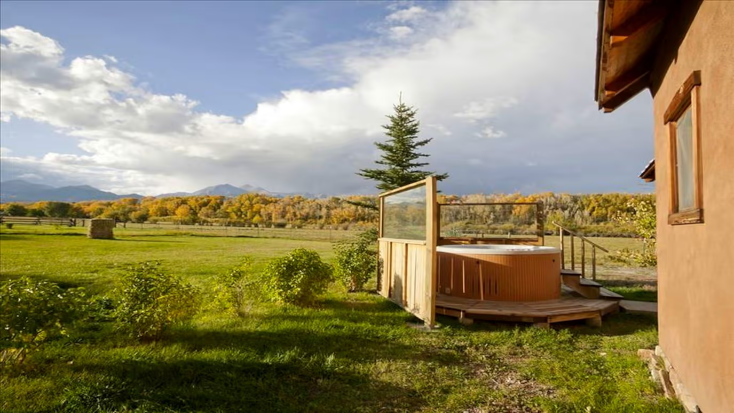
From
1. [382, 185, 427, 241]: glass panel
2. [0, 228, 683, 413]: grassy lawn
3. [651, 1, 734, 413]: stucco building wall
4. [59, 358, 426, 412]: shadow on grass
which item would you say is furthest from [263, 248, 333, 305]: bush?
[651, 1, 734, 413]: stucco building wall

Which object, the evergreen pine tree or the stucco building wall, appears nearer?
the stucco building wall

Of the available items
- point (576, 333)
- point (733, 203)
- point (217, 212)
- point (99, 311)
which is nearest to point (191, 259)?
point (99, 311)

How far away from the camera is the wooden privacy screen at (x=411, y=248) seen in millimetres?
5609

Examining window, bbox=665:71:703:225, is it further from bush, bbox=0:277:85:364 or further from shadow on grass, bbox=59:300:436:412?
bush, bbox=0:277:85:364

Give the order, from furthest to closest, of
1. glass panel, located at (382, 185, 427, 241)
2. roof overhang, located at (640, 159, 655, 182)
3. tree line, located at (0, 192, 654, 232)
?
tree line, located at (0, 192, 654, 232) → glass panel, located at (382, 185, 427, 241) → roof overhang, located at (640, 159, 655, 182)

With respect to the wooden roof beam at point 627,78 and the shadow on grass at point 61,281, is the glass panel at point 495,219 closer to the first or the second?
the shadow on grass at point 61,281

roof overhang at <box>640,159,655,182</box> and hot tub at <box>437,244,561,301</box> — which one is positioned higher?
roof overhang at <box>640,159,655,182</box>

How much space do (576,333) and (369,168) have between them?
7820 mm

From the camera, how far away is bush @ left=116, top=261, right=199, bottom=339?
4.22 m

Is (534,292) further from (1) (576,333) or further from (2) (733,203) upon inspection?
(2) (733,203)

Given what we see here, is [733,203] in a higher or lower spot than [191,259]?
higher

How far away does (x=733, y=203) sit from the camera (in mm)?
2078

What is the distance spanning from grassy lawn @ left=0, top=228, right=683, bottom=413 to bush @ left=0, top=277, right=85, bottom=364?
1.07 ft

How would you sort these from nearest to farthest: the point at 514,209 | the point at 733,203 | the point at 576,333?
1. the point at 733,203
2. the point at 576,333
3. the point at 514,209
